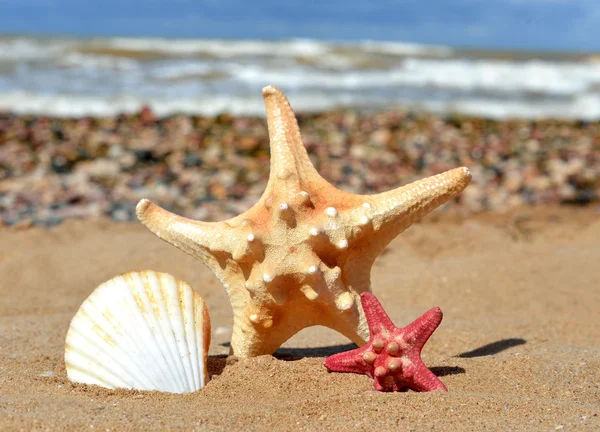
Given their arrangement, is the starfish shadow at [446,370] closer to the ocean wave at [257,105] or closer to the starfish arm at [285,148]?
the starfish arm at [285,148]

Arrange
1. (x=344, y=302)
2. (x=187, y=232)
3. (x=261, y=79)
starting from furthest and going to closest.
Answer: (x=261, y=79), (x=187, y=232), (x=344, y=302)

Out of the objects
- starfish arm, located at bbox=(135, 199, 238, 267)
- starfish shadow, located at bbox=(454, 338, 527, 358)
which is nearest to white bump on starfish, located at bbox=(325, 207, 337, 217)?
starfish arm, located at bbox=(135, 199, 238, 267)

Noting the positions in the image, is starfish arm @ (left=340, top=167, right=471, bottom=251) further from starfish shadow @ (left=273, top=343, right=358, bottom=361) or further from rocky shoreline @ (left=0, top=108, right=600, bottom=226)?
rocky shoreline @ (left=0, top=108, right=600, bottom=226)

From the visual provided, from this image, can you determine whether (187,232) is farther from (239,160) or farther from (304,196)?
(239,160)

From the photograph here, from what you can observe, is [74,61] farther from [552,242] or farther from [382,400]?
[382,400]

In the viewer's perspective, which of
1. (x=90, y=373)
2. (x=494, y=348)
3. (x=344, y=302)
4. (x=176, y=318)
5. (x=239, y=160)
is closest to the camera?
(x=90, y=373)

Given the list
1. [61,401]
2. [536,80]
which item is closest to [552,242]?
[61,401]

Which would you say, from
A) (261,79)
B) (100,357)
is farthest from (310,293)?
(261,79)
